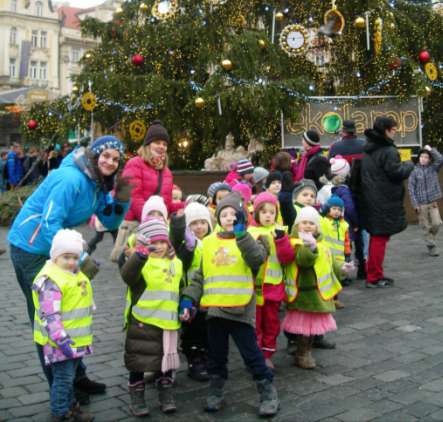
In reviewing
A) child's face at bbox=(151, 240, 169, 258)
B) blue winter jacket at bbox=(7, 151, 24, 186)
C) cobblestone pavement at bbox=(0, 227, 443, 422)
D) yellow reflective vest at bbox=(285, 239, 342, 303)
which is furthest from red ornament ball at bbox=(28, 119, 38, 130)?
child's face at bbox=(151, 240, 169, 258)

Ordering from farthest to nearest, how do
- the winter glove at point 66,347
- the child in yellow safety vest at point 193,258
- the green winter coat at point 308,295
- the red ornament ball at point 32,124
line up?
the red ornament ball at point 32,124 → the green winter coat at point 308,295 → the child in yellow safety vest at point 193,258 → the winter glove at point 66,347

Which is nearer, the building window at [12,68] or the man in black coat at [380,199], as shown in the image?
the man in black coat at [380,199]

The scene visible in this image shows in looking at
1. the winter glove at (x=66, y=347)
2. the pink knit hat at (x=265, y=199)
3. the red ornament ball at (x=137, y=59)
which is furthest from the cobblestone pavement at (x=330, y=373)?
the red ornament ball at (x=137, y=59)

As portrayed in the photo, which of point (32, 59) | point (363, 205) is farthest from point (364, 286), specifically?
point (32, 59)

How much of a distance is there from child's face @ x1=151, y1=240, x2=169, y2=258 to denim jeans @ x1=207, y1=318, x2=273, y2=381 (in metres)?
0.53

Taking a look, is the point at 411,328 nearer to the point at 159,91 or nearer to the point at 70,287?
the point at 70,287

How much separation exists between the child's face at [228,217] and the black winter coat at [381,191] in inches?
156

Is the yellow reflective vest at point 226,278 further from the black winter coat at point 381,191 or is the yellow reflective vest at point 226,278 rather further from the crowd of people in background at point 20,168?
the crowd of people in background at point 20,168

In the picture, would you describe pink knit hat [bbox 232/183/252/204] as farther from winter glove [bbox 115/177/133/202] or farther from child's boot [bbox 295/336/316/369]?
winter glove [bbox 115/177/133/202]

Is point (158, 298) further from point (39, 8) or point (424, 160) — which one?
point (39, 8)

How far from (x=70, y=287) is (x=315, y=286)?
193 centimetres

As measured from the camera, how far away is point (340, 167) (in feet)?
25.2

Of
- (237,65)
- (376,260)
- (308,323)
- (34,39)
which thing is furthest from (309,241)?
(34,39)

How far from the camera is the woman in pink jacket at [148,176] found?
5.17 m
